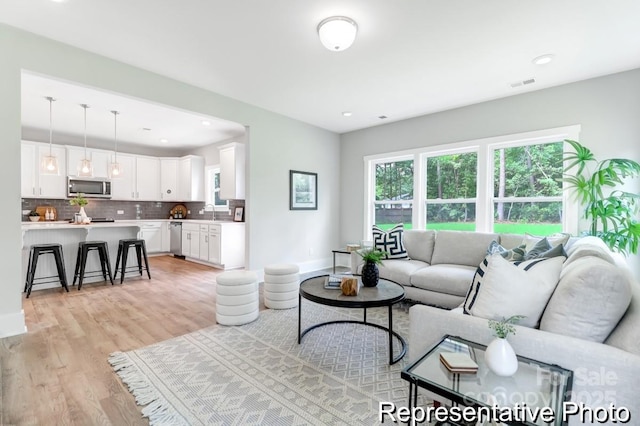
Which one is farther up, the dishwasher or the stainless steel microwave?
the stainless steel microwave

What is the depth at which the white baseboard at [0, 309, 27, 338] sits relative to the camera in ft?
8.68

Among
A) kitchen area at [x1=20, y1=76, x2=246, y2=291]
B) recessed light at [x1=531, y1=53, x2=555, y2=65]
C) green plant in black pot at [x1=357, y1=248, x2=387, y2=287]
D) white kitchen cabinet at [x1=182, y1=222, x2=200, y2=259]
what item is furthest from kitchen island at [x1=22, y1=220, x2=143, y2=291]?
recessed light at [x1=531, y1=53, x2=555, y2=65]

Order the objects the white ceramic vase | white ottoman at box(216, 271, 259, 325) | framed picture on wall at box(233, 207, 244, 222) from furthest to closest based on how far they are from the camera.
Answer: framed picture on wall at box(233, 207, 244, 222), white ottoman at box(216, 271, 259, 325), the white ceramic vase

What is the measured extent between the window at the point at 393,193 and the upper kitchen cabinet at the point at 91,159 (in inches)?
233

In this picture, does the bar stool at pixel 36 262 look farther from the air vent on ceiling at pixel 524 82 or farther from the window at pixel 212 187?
the air vent on ceiling at pixel 524 82

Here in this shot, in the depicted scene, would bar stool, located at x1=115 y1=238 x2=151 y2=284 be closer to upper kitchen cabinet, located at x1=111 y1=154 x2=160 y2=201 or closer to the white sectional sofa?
upper kitchen cabinet, located at x1=111 y1=154 x2=160 y2=201

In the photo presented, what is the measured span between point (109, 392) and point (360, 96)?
403 cm

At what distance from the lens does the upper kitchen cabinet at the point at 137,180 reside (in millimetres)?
6973

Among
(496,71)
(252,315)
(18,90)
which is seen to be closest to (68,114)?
(18,90)

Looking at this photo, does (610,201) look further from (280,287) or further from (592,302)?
(280,287)

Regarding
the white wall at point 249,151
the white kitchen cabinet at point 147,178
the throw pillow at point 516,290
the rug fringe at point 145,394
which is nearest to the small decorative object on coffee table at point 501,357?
the throw pillow at point 516,290

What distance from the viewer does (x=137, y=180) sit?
723 centimetres

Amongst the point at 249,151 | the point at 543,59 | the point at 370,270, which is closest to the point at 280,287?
the point at 370,270

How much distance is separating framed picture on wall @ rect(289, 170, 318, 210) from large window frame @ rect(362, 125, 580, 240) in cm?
99
